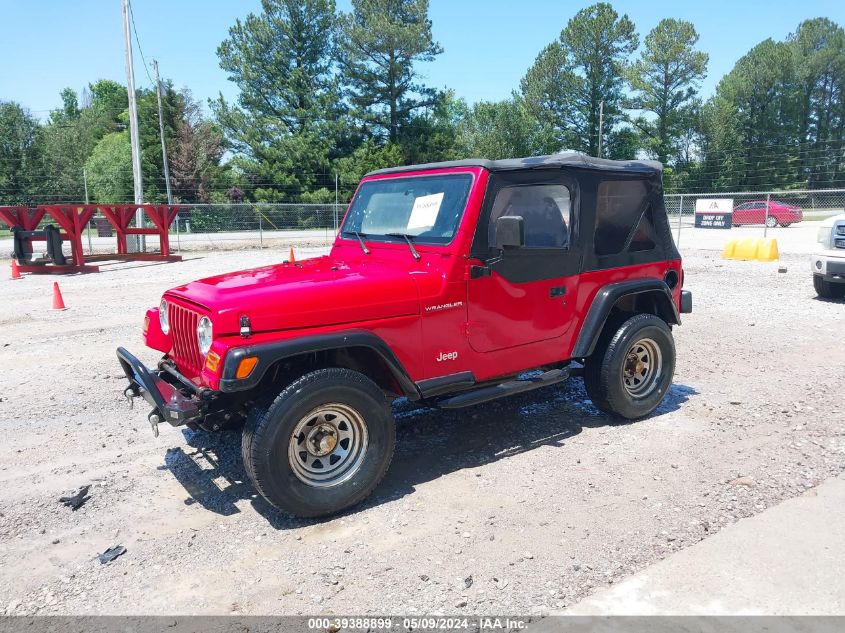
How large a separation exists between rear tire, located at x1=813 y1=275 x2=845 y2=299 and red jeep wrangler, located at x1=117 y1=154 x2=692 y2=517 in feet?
22.6

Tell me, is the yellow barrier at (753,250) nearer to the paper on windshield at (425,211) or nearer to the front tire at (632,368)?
the front tire at (632,368)

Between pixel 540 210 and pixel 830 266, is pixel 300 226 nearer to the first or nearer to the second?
pixel 830 266

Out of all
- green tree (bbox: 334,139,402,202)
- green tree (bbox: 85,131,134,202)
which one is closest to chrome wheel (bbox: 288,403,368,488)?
green tree (bbox: 334,139,402,202)

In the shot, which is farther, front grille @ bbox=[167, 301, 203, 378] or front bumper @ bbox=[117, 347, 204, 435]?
front grille @ bbox=[167, 301, 203, 378]

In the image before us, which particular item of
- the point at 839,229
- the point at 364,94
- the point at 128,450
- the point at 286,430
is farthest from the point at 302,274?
the point at 364,94

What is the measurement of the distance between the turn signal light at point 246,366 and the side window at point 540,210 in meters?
1.87

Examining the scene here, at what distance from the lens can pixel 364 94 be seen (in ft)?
154

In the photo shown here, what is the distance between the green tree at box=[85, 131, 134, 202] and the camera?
4772 centimetres

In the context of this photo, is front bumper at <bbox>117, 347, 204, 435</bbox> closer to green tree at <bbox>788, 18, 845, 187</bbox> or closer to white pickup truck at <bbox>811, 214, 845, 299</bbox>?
white pickup truck at <bbox>811, 214, 845, 299</bbox>

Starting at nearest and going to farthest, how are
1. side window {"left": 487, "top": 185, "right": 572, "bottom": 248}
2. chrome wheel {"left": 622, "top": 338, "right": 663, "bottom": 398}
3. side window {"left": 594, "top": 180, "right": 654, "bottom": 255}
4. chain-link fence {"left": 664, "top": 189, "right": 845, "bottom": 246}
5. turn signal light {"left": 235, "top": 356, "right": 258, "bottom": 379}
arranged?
turn signal light {"left": 235, "top": 356, "right": 258, "bottom": 379} → side window {"left": 487, "top": 185, "right": 572, "bottom": 248} → side window {"left": 594, "top": 180, "right": 654, "bottom": 255} → chrome wheel {"left": 622, "top": 338, "right": 663, "bottom": 398} → chain-link fence {"left": 664, "top": 189, "right": 845, "bottom": 246}


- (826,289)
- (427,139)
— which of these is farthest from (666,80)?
(826,289)

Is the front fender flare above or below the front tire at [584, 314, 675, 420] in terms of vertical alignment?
above

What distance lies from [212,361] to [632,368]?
3.45 m

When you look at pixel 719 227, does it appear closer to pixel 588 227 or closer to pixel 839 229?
pixel 839 229
